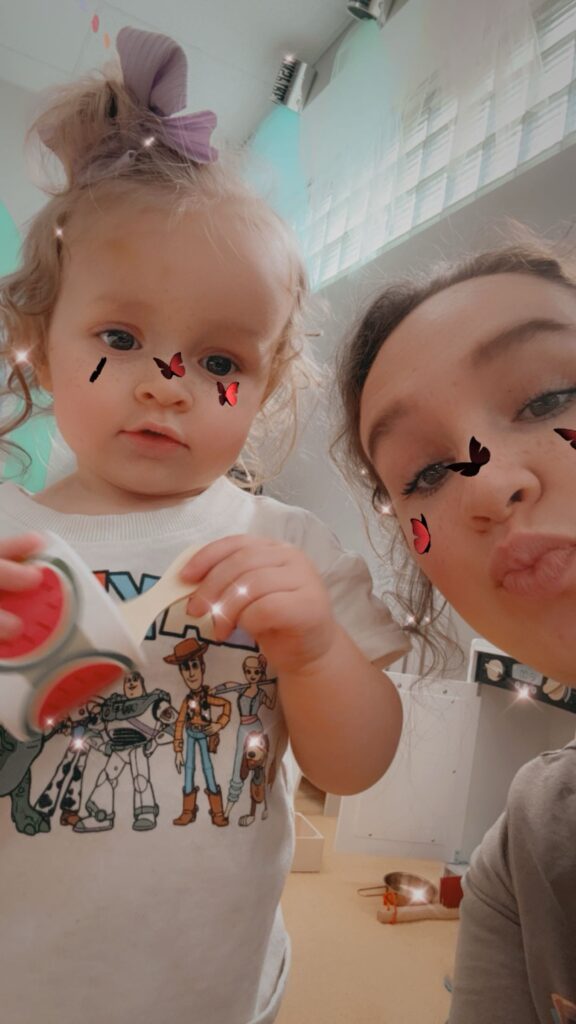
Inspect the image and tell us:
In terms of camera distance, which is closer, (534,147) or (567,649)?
(567,649)

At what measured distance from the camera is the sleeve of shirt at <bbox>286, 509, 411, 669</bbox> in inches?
16.5

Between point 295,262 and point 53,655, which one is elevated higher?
point 295,262

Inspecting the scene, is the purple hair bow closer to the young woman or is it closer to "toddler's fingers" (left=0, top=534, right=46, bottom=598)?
the young woman

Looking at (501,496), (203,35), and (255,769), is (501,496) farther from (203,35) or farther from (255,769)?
(203,35)

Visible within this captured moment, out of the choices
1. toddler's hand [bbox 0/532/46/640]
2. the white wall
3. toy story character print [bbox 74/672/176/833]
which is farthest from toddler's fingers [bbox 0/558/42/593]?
the white wall

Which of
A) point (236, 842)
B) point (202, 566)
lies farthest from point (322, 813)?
point (202, 566)

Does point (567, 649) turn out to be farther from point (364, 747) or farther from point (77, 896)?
point (77, 896)

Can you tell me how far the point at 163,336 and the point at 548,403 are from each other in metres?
0.22

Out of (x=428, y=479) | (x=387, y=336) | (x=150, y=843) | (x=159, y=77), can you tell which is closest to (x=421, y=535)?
(x=428, y=479)

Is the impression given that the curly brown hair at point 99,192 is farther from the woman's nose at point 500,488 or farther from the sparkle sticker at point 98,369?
the woman's nose at point 500,488

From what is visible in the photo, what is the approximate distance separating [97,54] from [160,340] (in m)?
0.35

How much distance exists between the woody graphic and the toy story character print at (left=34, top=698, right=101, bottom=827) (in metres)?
0.05

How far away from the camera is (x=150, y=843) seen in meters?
0.36

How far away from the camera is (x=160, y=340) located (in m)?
0.36
